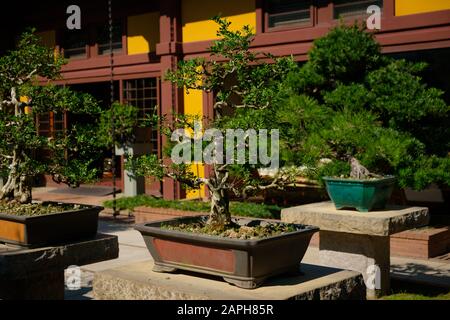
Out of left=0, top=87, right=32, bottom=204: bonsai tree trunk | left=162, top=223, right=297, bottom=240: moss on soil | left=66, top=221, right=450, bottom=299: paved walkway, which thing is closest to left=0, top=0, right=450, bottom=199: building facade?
left=66, top=221, right=450, bottom=299: paved walkway

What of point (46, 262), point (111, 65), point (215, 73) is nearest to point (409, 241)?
point (215, 73)

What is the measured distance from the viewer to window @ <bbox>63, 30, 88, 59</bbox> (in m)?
16.5

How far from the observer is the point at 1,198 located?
581cm

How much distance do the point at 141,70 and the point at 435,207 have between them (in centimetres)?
773

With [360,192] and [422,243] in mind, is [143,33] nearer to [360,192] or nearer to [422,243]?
[422,243]

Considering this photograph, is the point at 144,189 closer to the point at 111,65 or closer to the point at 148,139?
the point at 148,139

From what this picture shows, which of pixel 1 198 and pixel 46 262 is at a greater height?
pixel 1 198

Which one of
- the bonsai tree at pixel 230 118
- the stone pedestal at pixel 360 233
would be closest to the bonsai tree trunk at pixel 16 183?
the bonsai tree at pixel 230 118

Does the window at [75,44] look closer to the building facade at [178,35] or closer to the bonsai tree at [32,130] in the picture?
the building facade at [178,35]

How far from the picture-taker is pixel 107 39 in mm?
15836

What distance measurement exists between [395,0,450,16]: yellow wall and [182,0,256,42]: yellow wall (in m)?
3.26

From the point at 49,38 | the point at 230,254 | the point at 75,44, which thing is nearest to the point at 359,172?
the point at 230,254

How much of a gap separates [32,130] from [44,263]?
1.58 metres

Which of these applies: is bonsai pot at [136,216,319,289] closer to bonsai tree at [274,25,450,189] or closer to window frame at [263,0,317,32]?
bonsai tree at [274,25,450,189]
